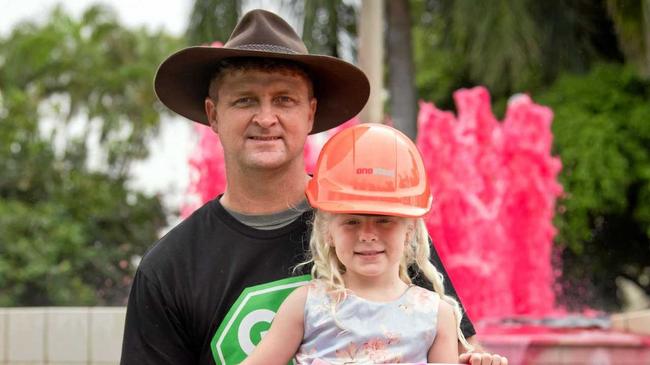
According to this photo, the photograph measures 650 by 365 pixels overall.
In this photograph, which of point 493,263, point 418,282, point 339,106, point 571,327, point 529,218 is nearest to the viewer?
point 418,282

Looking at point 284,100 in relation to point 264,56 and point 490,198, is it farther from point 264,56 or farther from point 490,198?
point 490,198

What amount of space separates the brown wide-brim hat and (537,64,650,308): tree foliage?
18124mm

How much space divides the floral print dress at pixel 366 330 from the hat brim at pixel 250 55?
664 millimetres

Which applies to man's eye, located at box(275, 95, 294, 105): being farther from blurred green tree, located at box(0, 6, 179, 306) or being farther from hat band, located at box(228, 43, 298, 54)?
blurred green tree, located at box(0, 6, 179, 306)

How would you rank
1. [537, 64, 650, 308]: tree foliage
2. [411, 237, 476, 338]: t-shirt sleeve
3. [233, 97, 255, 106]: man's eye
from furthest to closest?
[537, 64, 650, 308]: tree foliage < [233, 97, 255, 106]: man's eye < [411, 237, 476, 338]: t-shirt sleeve

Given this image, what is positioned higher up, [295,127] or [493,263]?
[295,127]

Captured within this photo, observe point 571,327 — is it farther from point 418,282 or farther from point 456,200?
point 418,282

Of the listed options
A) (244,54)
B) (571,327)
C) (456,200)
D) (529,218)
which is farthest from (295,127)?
(529,218)

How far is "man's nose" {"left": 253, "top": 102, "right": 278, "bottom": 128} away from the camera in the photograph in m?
3.10

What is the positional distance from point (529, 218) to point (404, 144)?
33.5 feet

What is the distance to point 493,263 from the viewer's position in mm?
12117

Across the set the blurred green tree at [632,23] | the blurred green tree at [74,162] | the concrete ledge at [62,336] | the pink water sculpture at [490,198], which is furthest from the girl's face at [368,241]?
the blurred green tree at [632,23]

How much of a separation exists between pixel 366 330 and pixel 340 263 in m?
0.20

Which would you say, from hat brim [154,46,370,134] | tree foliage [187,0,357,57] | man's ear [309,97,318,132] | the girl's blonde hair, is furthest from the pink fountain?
the girl's blonde hair
